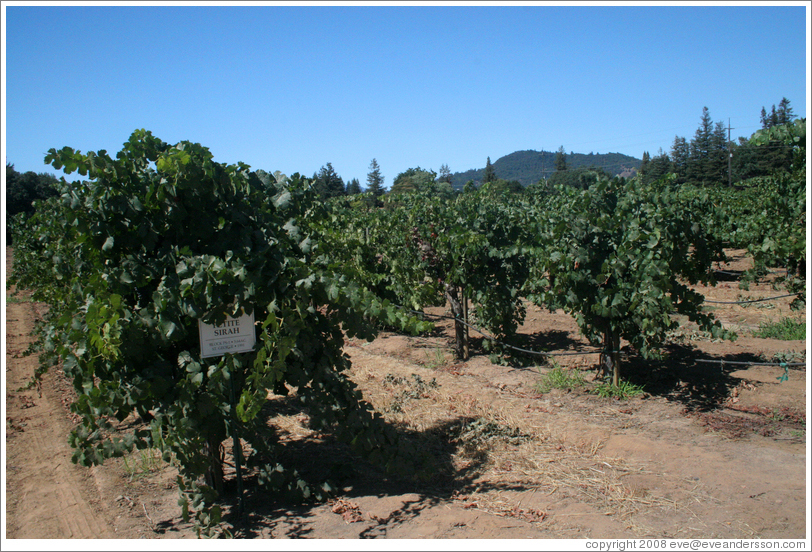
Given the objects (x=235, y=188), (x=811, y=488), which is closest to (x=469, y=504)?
(x=811, y=488)

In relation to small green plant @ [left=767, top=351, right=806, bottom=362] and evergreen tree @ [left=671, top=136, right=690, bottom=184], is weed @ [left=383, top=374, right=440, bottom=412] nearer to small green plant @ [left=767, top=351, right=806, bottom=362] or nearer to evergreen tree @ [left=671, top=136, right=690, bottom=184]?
small green plant @ [left=767, top=351, right=806, bottom=362]

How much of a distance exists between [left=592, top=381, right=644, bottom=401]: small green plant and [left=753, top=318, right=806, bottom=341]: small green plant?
4298 mm

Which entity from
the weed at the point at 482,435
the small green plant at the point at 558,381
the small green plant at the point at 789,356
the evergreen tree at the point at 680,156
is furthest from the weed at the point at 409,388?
the evergreen tree at the point at 680,156

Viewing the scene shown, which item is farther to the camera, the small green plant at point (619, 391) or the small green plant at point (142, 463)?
the small green plant at point (619, 391)

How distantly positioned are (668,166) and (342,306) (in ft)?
222

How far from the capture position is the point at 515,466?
5051 millimetres

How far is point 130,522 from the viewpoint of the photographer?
4.04 metres

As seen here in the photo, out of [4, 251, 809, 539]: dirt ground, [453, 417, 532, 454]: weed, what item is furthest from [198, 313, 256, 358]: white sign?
[453, 417, 532, 454]: weed

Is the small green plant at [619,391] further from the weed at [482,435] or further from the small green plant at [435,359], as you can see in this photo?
the small green plant at [435,359]

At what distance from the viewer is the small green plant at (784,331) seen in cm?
946

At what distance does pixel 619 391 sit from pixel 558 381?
813mm

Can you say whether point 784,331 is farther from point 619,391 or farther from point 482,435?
point 482,435

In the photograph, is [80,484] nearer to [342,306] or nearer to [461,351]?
[342,306]

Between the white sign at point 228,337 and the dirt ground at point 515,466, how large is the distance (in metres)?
1.29
